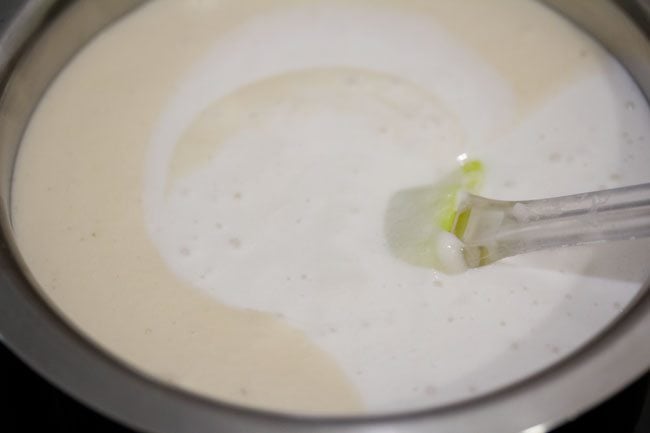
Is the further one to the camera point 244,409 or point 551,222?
point 551,222

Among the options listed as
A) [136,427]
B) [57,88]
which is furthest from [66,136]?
[136,427]

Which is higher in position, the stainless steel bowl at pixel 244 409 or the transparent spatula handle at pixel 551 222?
the transparent spatula handle at pixel 551 222

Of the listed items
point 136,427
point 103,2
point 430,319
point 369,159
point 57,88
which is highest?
point 103,2

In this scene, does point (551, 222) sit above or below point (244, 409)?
above

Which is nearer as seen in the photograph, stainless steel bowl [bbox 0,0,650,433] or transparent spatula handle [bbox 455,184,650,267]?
stainless steel bowl [bbox 0,0,650,433]

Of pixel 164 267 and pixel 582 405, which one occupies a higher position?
pixel 164 267

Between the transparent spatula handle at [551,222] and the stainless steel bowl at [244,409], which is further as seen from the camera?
the transparent spatula handle at [551,222]

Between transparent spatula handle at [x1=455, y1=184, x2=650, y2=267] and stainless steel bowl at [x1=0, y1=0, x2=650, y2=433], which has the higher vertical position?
transparent spatula handle at [x1=455, y1=184, x2=650, y2=267]

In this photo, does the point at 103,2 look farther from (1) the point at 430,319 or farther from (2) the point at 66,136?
(1) the point at 430,319
